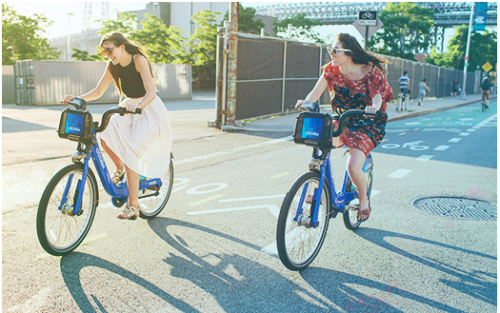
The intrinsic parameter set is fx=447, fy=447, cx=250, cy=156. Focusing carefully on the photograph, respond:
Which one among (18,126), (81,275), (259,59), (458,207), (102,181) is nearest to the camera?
(81,275)

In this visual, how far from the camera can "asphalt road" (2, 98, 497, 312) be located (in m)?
3.05

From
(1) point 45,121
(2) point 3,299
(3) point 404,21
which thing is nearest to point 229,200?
(2) point 3,299

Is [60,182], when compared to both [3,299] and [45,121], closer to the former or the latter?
[3,299]

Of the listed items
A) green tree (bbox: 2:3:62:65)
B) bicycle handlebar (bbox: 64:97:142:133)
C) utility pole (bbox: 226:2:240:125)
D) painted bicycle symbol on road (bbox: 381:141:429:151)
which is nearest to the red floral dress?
bicycle handlebar (bbox: 64:97:142:133)

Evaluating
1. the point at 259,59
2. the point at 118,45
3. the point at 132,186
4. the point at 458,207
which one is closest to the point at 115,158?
the point at 132,186

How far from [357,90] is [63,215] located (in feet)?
8.86

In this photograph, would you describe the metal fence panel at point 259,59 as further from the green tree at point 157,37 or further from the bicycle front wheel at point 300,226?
the green tree at point 157,37

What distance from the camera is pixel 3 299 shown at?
297 centimetres

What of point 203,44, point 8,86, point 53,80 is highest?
point 203,44

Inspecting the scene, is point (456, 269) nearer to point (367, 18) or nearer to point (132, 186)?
point (132, 186)

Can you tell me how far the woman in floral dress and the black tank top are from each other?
159cm

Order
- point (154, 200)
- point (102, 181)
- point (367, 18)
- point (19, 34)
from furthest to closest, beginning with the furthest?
point (19, 34) < point (367, 18) < point (154, 200) < point (102, 181)

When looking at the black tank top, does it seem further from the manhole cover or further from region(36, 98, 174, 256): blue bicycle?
the manhole cover

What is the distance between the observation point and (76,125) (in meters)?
3.61
